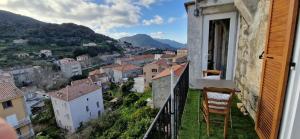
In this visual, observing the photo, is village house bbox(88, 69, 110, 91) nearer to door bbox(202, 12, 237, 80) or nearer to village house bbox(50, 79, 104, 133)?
village house bbox(50, 79, 104, 133)

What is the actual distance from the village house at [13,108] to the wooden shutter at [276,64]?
Answer: 13.1 m

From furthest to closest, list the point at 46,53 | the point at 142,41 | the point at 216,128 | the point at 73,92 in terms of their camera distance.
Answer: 1. the point at 142,41
2. the point at 46,53
3. the point at 73,92
4. the point at 216,128

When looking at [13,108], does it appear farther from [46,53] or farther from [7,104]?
[46,53]

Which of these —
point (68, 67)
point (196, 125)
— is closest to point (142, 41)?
point (68, 67)

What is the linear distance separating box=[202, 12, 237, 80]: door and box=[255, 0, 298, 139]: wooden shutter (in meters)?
2.26

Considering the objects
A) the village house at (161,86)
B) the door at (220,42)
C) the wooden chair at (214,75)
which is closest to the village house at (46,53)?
the village house at (161,86)

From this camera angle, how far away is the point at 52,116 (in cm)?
1828

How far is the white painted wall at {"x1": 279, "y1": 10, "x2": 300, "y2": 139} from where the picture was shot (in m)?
1.32

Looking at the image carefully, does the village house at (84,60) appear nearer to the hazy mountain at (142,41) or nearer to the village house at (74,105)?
the village house at (74,105)

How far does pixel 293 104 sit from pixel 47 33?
6396cm

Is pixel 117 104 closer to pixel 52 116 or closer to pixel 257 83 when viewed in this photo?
pixel 52 116

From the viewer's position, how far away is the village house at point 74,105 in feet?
53.6

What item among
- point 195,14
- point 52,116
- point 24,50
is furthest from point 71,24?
point 195,14

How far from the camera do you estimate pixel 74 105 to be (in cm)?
1661
